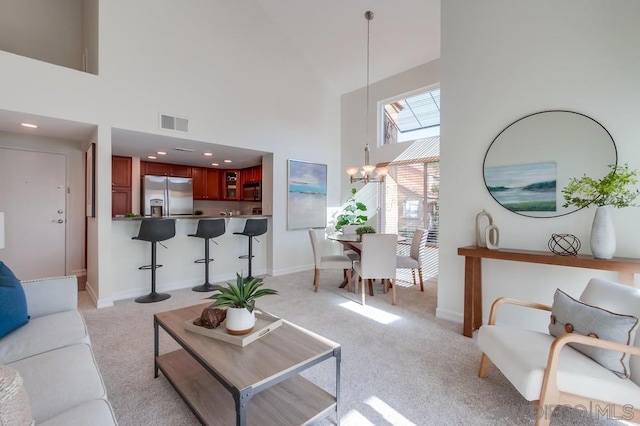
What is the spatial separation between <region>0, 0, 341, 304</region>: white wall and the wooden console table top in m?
3.27

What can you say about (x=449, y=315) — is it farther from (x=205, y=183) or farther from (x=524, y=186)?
(x=205, y=183)

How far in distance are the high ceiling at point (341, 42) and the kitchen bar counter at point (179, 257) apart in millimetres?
1270

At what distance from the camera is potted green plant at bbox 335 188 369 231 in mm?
5695

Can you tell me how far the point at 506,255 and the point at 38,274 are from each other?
6304mm

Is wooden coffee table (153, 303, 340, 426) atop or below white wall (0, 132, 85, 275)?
below

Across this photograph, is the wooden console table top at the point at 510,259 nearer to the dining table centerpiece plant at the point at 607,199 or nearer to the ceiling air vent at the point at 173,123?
the dining table centerpiece plant at the point at 607,199

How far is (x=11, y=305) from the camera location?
1.73 meters

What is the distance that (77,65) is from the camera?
15.3ft

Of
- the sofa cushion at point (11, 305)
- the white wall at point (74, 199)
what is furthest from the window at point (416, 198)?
the white wall at point (74, 199)

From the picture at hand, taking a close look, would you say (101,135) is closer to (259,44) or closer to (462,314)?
(259,44)

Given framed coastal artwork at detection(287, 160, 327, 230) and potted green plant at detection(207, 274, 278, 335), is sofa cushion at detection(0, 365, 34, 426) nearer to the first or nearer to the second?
potted green plant at detection(207, 274, 278, 335)

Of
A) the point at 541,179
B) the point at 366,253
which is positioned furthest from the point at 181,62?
the point at 541,179

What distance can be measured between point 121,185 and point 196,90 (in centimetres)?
261

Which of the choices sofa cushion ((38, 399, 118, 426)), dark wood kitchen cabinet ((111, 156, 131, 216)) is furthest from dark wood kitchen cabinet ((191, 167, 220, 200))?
sofa cushion ((38, 399, 118, 426))
